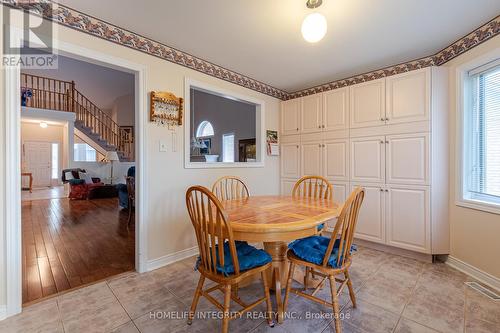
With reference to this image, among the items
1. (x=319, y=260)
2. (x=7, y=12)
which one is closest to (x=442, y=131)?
(x=319, y=260)

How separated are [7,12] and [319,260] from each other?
9.20 feet

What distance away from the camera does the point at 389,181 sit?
2.85m

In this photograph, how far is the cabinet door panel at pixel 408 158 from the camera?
2594mm

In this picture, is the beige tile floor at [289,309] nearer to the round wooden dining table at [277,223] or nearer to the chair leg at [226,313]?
the chair leg at [226,313]

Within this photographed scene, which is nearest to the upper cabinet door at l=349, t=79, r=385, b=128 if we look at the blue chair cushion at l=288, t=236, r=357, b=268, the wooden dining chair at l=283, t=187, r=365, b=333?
the wooden dining chair at l=283, t=187, r=365, b=333

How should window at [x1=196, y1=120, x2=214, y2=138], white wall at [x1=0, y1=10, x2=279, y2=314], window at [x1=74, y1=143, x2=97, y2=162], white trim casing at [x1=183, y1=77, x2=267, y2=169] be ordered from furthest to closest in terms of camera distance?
window at [x1=74, y1=143, x2=97, y2=162] < window at [x1=196, y1=120, x2=214, y2=138] < white trim casing at [x1=183, y1=77, x2=267, y2=169] < white wall at [x1=0, y1=10, x2=279, y2=314]

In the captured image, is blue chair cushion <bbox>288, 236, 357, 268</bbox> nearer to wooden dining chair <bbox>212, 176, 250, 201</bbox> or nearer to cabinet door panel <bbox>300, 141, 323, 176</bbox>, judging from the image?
wooden dining chair <bbox>212, 176, 250, 201</bbox>

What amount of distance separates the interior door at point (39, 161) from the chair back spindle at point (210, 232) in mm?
10680

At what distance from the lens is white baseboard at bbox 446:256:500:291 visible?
205 cm

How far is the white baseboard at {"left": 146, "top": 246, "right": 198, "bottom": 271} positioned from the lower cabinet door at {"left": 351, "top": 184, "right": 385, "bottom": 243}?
213 centimetres

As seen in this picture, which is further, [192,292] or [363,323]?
[192,292]

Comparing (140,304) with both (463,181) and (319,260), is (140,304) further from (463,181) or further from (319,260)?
(463,181)

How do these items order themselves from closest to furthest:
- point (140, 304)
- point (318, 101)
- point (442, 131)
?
point (140, 304) → point (442, 131) → point (318, 101)

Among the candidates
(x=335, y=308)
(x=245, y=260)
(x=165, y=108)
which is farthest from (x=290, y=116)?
(x=335, y=308)
